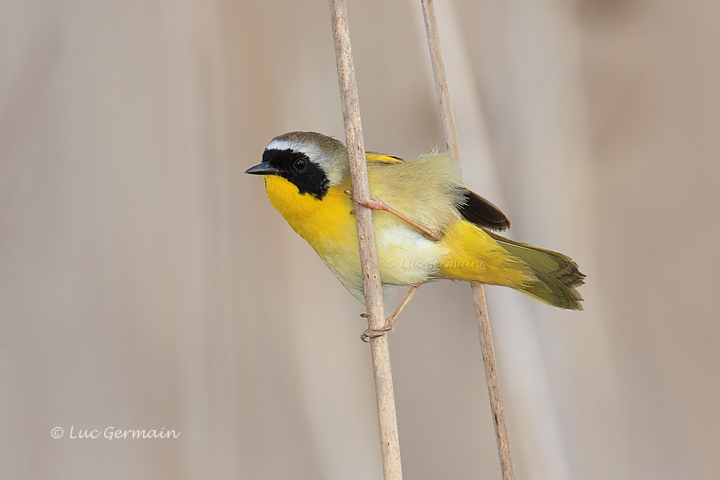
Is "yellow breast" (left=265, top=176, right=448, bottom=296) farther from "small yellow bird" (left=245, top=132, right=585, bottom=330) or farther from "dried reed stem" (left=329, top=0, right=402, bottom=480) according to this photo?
"dried reed stem" (left=329, top=0, right=402, bottom=480)

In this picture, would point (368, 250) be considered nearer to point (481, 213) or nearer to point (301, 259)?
point (481, 213)

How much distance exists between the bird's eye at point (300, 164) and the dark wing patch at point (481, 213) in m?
0.40

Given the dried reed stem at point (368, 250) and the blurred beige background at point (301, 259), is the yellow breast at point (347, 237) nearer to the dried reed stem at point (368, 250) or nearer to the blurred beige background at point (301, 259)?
the dried reed stem at point (368, 250)

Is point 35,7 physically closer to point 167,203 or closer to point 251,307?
point 167,203

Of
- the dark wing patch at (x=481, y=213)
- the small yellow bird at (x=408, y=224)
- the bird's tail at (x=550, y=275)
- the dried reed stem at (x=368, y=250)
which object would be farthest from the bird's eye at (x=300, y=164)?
the bird's tail at (x=550, y=275)

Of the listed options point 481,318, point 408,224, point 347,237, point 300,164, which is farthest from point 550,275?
point 300,164

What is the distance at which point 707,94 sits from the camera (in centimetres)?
170

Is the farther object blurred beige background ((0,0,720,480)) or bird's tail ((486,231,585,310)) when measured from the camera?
blurred beige background ((0,0,720,480))

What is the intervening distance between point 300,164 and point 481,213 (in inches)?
18.3

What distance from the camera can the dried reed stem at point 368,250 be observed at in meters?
1.15

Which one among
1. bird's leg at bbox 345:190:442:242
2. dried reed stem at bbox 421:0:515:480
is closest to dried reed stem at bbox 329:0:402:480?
bird's leg at bbox 345:190:442:242

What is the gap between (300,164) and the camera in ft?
4.82

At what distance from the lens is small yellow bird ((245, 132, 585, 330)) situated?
4.76 feet

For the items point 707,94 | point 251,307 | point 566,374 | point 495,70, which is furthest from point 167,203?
point 707,94
